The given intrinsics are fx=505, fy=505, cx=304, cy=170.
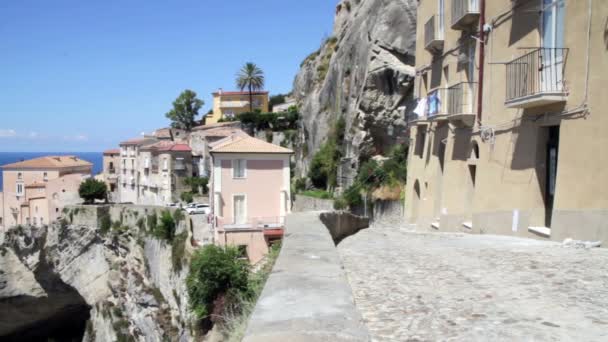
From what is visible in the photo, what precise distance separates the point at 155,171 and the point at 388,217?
36281 millimetres

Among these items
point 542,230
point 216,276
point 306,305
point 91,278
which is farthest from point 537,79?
point 91,278

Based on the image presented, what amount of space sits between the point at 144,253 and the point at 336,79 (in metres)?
23.0

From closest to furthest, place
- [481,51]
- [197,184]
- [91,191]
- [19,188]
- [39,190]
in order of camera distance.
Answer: [481,51] < [197,184] < [91,191] < [39,190] < [19,188]

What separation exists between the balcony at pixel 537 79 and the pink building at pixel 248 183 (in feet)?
69.7

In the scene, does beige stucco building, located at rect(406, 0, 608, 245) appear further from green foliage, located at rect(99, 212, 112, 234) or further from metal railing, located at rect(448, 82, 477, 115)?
green foliage, located at rect(99, 212, 112, 234)

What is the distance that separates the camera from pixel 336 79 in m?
46.4

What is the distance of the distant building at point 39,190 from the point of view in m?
61.3

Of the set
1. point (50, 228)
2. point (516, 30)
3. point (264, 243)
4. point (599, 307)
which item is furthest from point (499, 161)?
point (50, 228)

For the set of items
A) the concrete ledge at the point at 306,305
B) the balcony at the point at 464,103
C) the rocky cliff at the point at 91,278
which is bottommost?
the rocky cliff at the point at 91,278

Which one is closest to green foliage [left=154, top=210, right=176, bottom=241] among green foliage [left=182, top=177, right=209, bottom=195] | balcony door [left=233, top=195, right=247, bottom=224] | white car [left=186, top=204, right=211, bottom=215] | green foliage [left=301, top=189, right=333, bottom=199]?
white car [left=186, top=204, right=211, bottom=215]

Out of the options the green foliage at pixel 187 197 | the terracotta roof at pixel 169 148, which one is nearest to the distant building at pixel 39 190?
the terracotta roof at pixel 169 148

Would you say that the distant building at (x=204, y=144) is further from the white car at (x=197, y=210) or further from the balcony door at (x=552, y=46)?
the balcony door at (x=552, y=46)

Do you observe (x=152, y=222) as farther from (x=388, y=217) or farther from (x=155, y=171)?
(x=155, y=171)

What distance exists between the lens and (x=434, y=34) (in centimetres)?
1970
